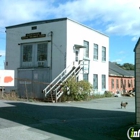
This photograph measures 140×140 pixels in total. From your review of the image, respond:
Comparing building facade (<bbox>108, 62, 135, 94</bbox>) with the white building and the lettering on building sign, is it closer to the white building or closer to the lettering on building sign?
the white building

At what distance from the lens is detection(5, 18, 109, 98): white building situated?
27547 mm

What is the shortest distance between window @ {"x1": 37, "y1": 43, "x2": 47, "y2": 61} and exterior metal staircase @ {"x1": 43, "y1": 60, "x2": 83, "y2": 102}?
3117 mm

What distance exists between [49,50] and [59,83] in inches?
170

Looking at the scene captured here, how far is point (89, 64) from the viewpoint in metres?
31.1

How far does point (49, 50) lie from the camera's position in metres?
28.3

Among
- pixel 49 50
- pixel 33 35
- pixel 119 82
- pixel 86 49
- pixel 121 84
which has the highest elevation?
pixel 33 35

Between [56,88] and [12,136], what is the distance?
16.1 m

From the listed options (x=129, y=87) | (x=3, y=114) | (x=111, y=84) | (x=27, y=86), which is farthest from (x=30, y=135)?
(x=129, y=87)

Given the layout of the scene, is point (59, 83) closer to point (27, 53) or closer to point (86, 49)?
point (27, 53)

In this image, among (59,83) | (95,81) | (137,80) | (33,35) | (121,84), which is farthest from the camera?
(121,84)

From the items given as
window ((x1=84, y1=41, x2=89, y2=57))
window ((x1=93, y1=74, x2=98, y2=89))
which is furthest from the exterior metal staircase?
window ((x1=93, y1=74, x2=98, y2=89))

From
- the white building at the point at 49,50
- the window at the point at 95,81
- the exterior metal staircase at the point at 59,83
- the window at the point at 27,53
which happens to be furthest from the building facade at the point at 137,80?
the window at the point at 95,81

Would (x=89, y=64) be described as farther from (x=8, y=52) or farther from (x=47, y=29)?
(x=8, y=52)

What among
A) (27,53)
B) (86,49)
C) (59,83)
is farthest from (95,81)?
(27,53)
